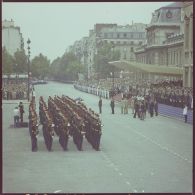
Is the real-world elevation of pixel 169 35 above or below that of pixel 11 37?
above

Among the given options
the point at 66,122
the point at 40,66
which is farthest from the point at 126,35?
the point at 66,122

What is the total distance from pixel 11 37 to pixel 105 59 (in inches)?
123

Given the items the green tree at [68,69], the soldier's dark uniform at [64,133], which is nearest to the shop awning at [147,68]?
the green tree at [68,69]

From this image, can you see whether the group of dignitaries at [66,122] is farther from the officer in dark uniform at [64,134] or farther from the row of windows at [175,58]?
the row of windows at [175,58]

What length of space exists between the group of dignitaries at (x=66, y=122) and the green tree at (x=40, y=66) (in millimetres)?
788

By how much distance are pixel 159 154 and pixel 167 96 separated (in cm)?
1035

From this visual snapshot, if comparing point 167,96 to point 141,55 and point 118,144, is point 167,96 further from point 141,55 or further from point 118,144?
point 118,144

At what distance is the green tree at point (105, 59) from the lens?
52.7 feet

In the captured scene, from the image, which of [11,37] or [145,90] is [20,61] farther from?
[145,90]

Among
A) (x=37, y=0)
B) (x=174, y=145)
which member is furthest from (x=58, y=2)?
(x=174, y=145)

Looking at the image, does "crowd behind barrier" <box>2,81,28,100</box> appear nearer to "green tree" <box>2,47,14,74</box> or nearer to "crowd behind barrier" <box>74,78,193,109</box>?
"green tree" <box>2,47,14,74</box>

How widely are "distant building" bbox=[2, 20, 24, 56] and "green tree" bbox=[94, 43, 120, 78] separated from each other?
7.49 ft

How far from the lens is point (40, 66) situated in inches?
653

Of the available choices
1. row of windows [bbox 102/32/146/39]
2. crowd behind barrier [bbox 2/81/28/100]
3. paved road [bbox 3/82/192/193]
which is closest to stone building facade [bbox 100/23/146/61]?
row of windows [bbox 102/32/146/39]
